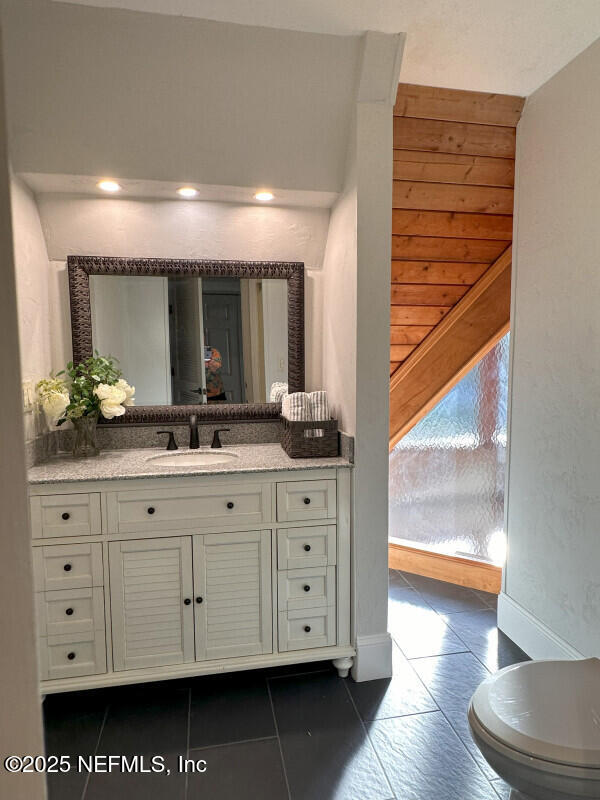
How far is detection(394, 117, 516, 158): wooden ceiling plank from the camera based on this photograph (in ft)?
6.93

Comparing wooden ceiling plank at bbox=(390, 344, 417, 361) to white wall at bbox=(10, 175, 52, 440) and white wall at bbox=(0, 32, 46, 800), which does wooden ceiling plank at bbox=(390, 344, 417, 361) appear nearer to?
white wall at bbox=(10, 175, 52, 440)

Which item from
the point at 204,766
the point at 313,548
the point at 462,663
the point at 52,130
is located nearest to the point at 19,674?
the point at 204,766

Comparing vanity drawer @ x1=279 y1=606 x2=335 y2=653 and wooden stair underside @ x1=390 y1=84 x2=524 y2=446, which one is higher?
wooden stair underside @ x1=390 y1=84 x2=524 y2=446

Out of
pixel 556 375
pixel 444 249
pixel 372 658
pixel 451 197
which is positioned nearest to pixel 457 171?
pixel 451 197

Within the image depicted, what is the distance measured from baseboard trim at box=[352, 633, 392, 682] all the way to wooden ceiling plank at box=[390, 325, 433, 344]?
1.52 m

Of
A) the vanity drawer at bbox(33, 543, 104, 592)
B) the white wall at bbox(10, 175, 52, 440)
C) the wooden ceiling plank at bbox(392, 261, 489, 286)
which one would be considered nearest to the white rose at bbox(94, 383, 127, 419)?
the white wall at bbox(10, 175, 52, 440)

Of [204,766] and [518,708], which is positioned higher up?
[518,708]

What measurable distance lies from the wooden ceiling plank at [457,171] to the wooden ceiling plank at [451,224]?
15 cm

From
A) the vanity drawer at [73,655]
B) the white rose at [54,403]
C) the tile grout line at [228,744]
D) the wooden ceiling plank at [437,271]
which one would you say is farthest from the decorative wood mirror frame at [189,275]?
the tile grout line at [228,744]

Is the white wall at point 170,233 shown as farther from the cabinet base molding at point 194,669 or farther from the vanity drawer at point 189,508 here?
the cabinet base molding at point 194,669

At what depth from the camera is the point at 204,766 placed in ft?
5.41

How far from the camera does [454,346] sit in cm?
279

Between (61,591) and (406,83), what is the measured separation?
7.69 ft

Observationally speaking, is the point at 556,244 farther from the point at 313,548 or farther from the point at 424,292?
the point at 313,548
